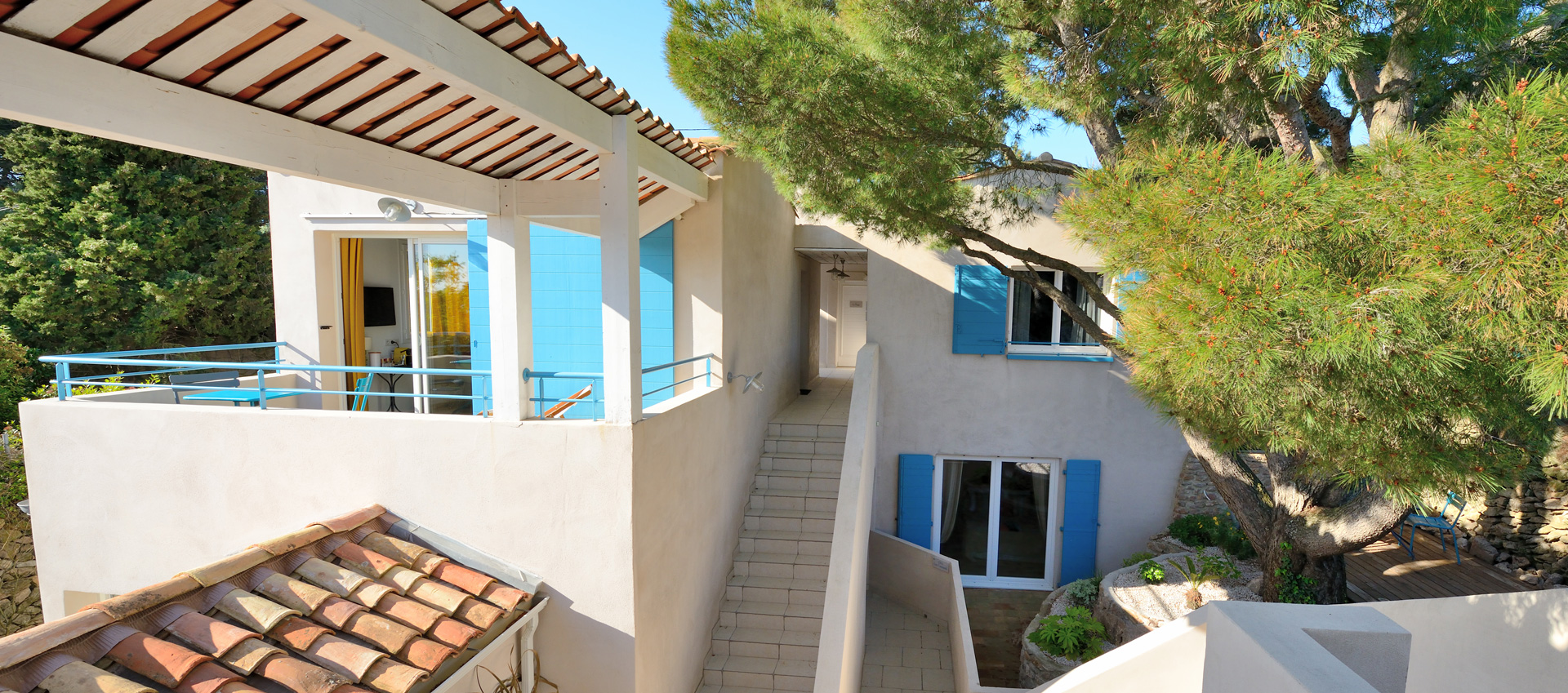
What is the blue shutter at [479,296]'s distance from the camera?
711 cm

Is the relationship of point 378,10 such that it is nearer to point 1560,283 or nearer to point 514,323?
point 514,323

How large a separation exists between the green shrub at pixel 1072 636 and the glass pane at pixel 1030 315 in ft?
11.2

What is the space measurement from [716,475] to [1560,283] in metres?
5.02

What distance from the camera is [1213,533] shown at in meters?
8.08

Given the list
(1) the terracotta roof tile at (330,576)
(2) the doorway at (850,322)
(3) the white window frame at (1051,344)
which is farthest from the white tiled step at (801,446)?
(2) the doorway at (850,322)

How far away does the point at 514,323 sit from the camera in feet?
14.2

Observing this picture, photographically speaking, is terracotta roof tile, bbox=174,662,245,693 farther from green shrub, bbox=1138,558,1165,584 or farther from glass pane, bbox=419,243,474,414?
green shrub, bbox=1138,558,1165,584

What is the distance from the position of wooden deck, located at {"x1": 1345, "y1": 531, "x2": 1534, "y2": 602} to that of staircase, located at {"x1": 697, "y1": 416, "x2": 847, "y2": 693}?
5.66 meters

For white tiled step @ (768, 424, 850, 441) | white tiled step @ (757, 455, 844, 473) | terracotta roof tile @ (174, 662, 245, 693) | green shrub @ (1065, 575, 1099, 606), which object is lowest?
green shrub @ (1065, 575, 1099, 606)

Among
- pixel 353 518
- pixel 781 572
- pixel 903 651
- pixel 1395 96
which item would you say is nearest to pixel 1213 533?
pixel 903 651

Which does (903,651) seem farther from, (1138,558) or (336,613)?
(336,613)

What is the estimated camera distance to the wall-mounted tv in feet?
27.6

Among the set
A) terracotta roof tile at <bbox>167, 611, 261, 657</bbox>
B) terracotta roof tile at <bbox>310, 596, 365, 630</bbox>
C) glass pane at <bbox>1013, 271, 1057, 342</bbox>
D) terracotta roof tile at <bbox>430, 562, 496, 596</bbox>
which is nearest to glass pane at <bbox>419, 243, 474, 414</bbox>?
terracotta roof tile at <bbox>430, 562, 496, 596</bbox>

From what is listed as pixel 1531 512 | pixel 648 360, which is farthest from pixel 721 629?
pixel 1531 512
